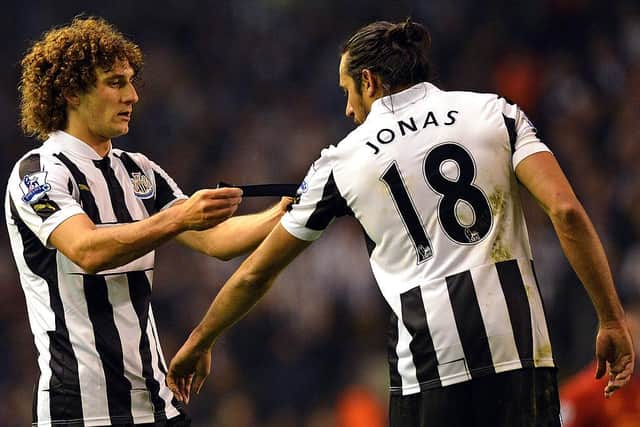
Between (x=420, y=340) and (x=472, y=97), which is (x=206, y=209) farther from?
(x=472, y=97)

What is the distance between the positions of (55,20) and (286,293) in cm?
299

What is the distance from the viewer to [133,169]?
4.11m

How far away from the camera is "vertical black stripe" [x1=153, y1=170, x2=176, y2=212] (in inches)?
165

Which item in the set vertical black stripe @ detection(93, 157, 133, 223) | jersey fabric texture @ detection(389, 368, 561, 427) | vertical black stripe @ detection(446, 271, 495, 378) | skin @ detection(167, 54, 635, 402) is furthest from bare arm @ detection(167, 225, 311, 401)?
jersey fabric texture @ detection(389, 368, 561, 427)

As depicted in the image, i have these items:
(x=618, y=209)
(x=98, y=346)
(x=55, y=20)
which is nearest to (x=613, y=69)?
(x=618, y=209)

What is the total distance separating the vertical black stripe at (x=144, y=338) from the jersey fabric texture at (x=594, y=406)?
2103mm

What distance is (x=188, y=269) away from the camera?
867 cm

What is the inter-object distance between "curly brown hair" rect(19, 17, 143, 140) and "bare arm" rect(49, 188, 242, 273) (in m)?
0.52

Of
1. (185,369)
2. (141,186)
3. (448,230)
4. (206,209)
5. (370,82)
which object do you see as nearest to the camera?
(448,230)

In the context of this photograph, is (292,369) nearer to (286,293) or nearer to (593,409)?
(286,293)

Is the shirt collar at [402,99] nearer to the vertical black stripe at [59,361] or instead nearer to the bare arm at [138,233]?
the bare arm at [138,233]

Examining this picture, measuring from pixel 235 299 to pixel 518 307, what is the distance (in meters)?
0.89

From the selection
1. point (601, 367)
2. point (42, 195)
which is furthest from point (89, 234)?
point (601, 367)

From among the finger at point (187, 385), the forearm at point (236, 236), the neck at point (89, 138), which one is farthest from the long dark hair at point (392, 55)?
the finger at point (187, 385)
